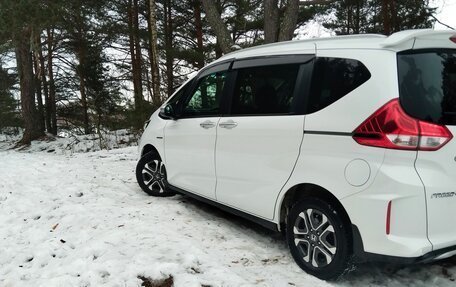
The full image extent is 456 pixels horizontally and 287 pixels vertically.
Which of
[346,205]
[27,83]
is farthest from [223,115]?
[27,83]

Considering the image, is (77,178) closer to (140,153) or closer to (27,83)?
(140,153)

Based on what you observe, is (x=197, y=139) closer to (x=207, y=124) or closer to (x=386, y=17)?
(x=207, y=124)

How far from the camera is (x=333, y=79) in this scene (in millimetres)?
3379

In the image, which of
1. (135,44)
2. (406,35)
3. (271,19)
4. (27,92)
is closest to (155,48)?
(271,19)

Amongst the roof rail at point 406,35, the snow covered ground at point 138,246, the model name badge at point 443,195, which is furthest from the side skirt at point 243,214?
the roof rail at point 406,35

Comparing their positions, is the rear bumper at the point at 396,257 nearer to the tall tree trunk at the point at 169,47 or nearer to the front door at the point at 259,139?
the front door at the point at 259,139

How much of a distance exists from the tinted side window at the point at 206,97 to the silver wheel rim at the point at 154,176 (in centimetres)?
109

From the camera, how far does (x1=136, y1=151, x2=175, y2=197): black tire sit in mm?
5945

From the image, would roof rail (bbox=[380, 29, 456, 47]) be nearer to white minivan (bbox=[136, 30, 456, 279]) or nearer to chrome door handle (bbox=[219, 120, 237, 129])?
white minivan (bbox=[136, 30, 456, 279])

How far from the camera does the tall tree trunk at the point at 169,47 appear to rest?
1740cm

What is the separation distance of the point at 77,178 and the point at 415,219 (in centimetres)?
583

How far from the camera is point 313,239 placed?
3.48m

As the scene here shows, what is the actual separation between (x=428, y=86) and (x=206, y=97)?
2.61 metres

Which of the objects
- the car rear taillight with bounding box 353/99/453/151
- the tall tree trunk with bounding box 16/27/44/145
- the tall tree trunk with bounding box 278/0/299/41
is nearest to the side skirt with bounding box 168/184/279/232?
the car rear taillight with bounding box 353/99/453/151
